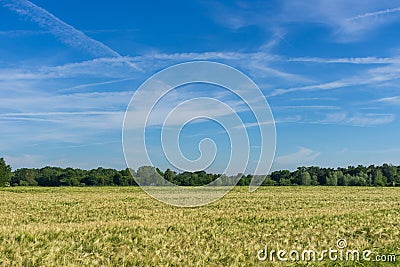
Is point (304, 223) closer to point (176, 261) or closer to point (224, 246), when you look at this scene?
point (224, 246)

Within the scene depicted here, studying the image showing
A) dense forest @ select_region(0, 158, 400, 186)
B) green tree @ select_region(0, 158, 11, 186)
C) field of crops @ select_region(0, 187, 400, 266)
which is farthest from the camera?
dense forest @ select_region(0, 158, 400, 186)

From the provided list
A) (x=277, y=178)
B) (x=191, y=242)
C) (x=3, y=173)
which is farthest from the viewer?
(x=277, y=178)

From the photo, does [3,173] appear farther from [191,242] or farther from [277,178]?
[191,242]

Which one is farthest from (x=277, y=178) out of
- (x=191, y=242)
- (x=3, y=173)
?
(x=191, y=242)

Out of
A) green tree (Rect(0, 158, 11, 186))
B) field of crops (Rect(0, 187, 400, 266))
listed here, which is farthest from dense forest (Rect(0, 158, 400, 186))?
field of crops (Rect(0, 187, 400, 266))

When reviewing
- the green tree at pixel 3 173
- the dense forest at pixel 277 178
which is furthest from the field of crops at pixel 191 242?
the green tree at pixel 3 173

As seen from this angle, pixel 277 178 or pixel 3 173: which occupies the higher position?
pixel 277 178

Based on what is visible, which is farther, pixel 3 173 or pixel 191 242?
pixel 3 173

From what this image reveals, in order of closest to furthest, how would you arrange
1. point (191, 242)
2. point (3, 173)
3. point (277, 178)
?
point (191, 242) < point (3, 173) < point (277, 178)

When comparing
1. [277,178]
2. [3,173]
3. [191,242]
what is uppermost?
[277,178]

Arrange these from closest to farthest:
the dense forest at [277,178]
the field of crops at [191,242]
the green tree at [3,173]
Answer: the field of crops at [191,242]
the green tree at [3,173]
the dense forest at [277,178]

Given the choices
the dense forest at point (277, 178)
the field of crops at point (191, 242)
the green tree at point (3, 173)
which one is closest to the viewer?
the field of crops at point (191, 242)

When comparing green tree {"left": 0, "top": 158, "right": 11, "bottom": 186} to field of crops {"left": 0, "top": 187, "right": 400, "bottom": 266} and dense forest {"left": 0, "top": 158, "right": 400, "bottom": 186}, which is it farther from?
field of crops {"left": 0, "top": 187, "right": 400, "bottom": 266}

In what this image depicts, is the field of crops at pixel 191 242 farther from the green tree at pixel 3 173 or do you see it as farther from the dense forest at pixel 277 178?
the green tree at pixel 3 173
